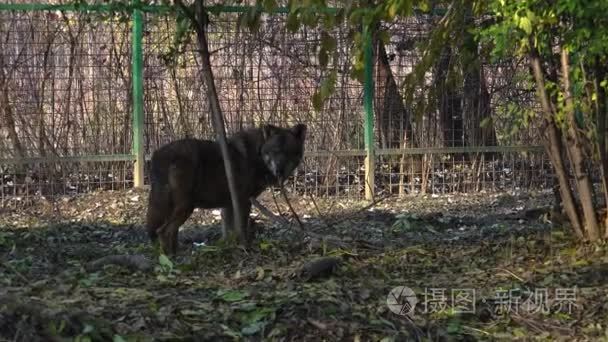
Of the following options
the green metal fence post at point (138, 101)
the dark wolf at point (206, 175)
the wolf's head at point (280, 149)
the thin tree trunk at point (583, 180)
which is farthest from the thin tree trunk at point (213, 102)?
the green metal fence post at point (138, 101)

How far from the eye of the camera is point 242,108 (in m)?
13.7

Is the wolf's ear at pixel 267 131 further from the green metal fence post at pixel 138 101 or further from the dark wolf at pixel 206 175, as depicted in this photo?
the green metal fence post at pixel 138 101

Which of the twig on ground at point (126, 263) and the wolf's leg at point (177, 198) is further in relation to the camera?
the wolf's leg at point (177, 198)

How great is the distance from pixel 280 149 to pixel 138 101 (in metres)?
3.88

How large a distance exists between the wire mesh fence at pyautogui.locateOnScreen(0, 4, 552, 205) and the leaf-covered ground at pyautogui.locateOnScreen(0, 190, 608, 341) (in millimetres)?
2482

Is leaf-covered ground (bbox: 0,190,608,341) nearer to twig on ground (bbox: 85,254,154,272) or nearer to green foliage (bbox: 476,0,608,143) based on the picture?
twig on ground (bbox: 85,254,154,272)

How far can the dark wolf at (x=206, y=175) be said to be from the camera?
9.60m

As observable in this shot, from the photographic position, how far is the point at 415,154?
14.4m

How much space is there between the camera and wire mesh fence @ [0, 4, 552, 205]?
1291 cm

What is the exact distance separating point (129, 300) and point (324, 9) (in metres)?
2.43

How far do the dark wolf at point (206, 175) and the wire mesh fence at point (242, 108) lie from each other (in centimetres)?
253

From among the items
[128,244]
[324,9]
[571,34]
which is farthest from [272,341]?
[128,244]

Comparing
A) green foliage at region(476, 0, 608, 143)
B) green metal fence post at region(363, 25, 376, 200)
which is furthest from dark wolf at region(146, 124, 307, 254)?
green metal fence post at region(363, 25, 376, 200)

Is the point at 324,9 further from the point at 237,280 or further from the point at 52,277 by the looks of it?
the point at 52,277
